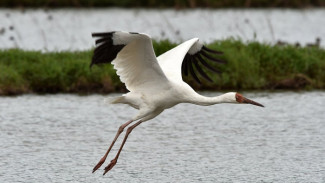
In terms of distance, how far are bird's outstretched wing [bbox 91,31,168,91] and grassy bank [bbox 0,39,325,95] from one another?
4287mm

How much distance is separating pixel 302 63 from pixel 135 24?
10.1 meters

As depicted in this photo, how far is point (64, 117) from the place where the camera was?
11.7 metres

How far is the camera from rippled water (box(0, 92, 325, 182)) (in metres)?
8.47

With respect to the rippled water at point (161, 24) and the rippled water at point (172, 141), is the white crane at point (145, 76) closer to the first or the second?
the rippled water at point (172, 141)

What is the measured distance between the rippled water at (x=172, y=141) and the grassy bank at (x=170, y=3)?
13.2m

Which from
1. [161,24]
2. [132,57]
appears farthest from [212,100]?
[161,24]

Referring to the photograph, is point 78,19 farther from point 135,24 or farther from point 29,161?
point 29,161

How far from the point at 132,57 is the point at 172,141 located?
2.32 metres

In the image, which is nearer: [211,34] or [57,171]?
[57,171]

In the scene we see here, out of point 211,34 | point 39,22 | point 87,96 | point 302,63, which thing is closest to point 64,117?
point 87,96

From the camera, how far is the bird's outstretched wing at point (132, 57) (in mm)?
7719

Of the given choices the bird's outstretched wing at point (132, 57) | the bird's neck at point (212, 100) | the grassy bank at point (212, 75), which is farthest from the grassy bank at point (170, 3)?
the bird's neck at point (212, 100)

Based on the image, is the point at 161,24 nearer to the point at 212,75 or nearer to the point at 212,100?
the point at 212,75

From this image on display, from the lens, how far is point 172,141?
10.2 metres
